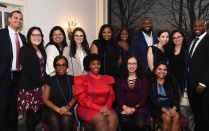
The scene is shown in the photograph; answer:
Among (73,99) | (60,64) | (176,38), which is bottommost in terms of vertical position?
(73,99)

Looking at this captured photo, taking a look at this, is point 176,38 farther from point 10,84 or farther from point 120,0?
point 120,0

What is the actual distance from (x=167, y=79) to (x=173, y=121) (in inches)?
25.1

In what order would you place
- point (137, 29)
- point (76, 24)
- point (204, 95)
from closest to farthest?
point (204, 95) → point (76, 24) → point (137, 29)

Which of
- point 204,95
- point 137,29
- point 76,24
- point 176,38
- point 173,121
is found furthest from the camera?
point 137,29

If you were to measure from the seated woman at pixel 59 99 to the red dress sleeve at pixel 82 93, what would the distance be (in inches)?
4.3

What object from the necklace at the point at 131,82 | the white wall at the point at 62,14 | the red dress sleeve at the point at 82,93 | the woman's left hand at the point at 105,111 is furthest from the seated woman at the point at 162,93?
the white wall at the point at 62,14

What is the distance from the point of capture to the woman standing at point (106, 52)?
12.9ft

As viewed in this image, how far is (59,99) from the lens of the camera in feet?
11.0

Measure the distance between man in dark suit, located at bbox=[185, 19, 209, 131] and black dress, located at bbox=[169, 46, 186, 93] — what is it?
16 cm

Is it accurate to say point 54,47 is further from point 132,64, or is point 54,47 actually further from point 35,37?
point 132,64

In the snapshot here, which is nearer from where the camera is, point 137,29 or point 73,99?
point 73,99

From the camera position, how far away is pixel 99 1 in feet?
23.7

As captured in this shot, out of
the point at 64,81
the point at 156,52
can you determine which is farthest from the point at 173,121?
the point at 64,81

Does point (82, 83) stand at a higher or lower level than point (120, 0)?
lower
